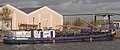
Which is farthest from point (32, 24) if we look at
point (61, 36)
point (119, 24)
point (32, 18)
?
point (119, 24)

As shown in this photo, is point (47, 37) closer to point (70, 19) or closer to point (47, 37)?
point (47, 37)

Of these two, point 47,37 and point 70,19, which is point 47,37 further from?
point 70,19

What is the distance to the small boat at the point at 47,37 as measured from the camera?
9919cm

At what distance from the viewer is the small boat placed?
9919cm

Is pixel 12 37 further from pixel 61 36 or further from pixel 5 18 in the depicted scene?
pixel 5 18

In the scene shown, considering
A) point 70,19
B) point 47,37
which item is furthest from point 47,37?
point 70,19

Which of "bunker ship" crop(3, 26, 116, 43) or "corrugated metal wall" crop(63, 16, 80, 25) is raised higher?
"corrugated metal wall" crop(63, 16, 80, 25)

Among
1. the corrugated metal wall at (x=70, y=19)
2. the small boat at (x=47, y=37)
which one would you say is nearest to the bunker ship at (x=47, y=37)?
the small boat at (x=47, y=37)

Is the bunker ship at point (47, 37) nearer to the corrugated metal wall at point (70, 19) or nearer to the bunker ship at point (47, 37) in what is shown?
the bunker ship at point (47, 37)

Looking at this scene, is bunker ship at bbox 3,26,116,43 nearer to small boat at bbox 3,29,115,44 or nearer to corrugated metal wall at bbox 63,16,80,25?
small boat at bbox 3,29,115,44

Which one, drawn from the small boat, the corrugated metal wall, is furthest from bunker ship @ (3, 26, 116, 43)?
the corrugated metal wall

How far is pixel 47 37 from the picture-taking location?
101375 mm

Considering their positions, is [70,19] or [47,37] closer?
[47,37]

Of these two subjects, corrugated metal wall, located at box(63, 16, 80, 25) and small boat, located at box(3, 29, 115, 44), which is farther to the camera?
corrugated metal wall, located at box(63, 16, 80, 25)
